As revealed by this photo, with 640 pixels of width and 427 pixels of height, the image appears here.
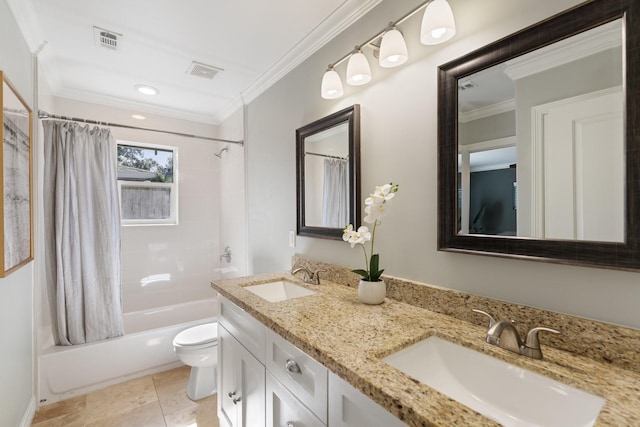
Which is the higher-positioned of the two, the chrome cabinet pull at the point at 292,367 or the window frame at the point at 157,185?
the window frame at the point at 157,185

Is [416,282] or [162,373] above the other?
[416,282]

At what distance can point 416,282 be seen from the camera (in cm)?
125

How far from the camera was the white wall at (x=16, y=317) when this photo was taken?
1.36 metres

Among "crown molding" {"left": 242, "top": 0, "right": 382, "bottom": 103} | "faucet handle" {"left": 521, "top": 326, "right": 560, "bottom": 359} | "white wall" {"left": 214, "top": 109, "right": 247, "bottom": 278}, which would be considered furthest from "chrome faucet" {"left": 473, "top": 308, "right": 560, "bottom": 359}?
"white wall" {"left": 214, "top": 109, "right": 247, "bottom": 278}

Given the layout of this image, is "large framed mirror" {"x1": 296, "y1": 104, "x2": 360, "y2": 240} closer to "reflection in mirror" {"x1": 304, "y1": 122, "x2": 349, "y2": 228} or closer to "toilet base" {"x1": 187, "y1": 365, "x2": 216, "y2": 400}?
"reflection in mirror" {"x1": 304, "y1": 122, "x2": 349, "y2": 228}

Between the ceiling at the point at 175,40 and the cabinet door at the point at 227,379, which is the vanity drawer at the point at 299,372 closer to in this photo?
the cabinet door at the point at 227,379

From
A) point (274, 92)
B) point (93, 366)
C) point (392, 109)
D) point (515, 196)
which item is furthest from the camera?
point (274, 92)

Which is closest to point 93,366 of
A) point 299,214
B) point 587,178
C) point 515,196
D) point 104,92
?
point 299,214

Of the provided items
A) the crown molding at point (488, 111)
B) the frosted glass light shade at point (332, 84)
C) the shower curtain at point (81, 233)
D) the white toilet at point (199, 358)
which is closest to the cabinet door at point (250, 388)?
the white toilet at point (199, 358)

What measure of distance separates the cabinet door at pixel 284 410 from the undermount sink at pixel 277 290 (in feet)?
1.89

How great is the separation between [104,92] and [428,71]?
Answer: 9.45 feet

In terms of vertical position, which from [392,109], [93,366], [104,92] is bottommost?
[93,366]

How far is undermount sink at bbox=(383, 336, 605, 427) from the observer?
0.67 metres

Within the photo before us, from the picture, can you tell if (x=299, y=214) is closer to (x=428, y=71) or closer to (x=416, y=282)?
(x=416, y=282)
